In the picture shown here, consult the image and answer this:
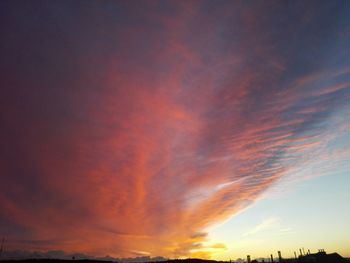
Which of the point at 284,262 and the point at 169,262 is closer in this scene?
the point at 169,262

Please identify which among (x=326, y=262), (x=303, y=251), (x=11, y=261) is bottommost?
(x=11, y=261)

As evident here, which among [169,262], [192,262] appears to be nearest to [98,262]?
[169,262]

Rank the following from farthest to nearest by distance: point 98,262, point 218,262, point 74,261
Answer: point 218,262
point 98,262
point 74,261

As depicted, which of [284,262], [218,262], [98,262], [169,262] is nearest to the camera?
[98,262]

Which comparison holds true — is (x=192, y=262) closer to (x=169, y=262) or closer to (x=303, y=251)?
(x=169, y=262)

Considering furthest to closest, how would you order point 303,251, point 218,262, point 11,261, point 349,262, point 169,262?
point 303,251 < point 349,262 < point 218,262 < point 169,262 < point 11,261

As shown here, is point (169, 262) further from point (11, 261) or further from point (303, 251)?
point (303, 251)

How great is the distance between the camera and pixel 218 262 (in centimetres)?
4772

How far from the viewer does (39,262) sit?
34406 mm

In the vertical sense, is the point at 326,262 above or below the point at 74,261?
above

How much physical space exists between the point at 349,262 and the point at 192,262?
48967 millimetres

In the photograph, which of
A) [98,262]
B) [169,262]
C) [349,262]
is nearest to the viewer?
[98,262]

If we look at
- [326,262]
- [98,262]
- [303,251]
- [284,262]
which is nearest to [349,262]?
[326,262]

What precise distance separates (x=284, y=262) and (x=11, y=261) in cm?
8210
